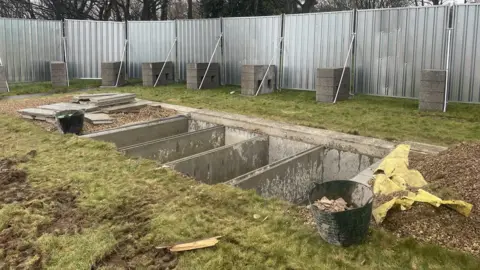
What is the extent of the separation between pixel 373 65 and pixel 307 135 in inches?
182

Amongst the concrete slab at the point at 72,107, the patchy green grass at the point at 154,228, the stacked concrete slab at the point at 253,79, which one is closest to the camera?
the patchy green grass at the point at 154,228

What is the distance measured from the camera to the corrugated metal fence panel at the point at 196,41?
45.5 feet

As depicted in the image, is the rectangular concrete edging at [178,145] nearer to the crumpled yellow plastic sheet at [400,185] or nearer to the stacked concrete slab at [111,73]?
the crumpled yellow plastic sheet at [400,185]

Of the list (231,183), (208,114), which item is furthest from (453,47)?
(231,183)

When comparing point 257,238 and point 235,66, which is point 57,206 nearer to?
point 257,238

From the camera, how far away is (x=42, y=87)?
13406mm

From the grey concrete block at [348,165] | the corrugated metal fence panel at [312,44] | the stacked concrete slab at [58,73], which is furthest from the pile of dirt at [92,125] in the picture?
the corrugated metal fence panel at [312,44]

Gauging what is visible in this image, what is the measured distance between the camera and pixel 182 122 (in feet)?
28.3

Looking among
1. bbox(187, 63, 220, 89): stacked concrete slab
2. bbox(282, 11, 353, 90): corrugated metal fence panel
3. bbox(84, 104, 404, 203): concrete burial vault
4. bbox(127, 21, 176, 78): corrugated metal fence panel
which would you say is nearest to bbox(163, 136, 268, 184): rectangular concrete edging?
bbox(84, 104, 404, 203): concrete burial vault

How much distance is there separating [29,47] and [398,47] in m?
11.9

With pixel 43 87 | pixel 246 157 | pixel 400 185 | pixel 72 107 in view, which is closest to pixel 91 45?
pixel 43 87

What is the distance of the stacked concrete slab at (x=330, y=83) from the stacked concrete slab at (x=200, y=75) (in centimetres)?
431

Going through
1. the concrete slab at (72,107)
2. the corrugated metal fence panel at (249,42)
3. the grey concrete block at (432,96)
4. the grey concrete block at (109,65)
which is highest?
the corrugated metal fence panel at (249,42)

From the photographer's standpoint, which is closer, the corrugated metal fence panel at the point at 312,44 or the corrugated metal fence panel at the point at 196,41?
the corrugated metal fence panel at the point at 312,44
